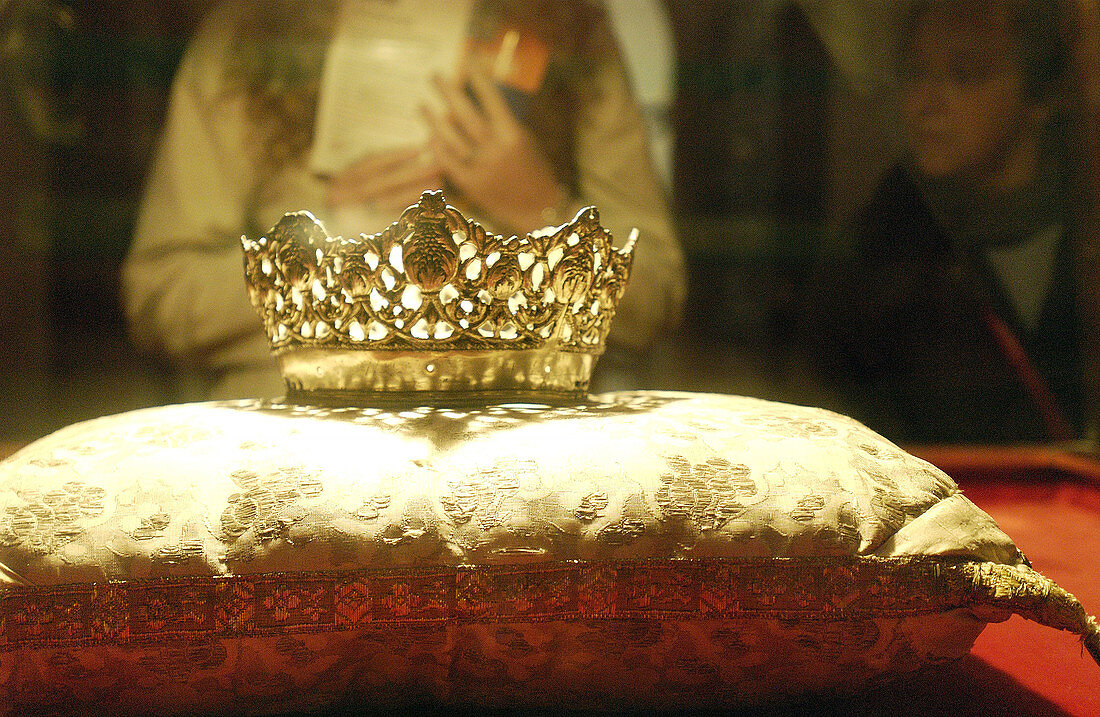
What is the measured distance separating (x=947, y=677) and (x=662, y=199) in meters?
0.99

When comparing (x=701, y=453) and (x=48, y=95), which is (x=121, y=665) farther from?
(x=48, y=95)

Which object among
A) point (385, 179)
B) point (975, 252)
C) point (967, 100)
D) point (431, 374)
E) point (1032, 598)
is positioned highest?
point (967, 100)

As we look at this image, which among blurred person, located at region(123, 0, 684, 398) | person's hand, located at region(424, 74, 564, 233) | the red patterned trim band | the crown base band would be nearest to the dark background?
blurred person, located at region(123, 0, 684, 398)

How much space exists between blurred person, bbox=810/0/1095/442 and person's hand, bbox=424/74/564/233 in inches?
25.0

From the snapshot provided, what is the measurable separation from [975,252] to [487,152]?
0.97 m

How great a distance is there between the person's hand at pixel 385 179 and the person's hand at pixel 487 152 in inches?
1.4

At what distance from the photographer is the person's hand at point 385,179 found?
1.30 meters

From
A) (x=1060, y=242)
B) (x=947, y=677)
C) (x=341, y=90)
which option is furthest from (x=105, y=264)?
(x=1060, y=242)

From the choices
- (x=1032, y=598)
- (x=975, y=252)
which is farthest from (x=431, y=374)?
(x=975, y=252)

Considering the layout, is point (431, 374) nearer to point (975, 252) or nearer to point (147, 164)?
point (147, 164)

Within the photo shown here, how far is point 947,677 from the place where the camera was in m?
0.62

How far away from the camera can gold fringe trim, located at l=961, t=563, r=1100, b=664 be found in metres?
0.51

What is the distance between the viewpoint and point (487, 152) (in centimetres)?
133

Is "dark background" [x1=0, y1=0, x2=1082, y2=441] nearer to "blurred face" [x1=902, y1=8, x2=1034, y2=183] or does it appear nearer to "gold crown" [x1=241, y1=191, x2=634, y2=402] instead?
"blurred face" [x1=902, y1=8, x2=1034, y2=183]
